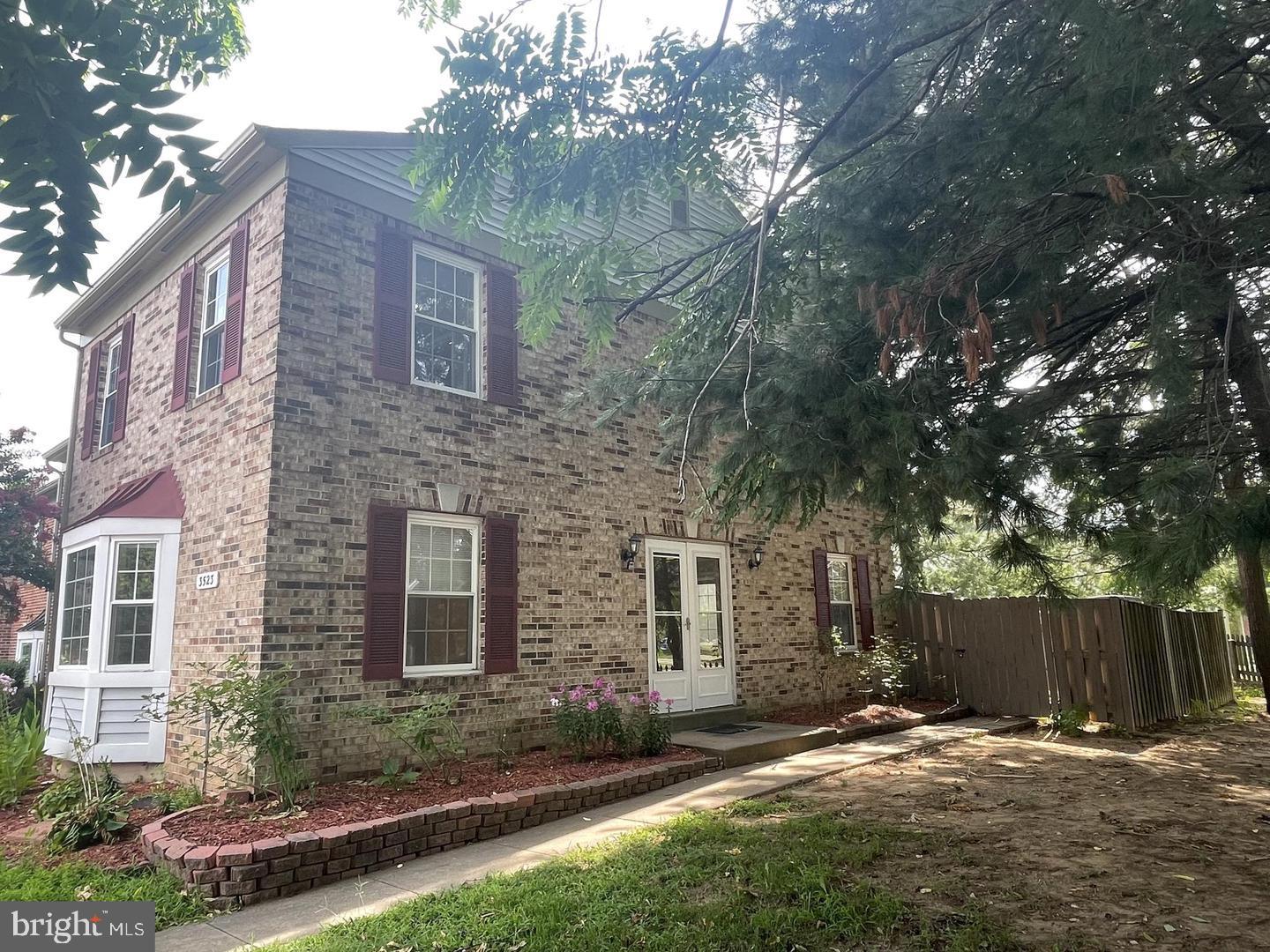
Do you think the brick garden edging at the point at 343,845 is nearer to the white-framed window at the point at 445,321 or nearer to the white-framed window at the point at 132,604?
the white-framed window at the point at 132,604

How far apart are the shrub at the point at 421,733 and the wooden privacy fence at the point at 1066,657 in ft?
22.0

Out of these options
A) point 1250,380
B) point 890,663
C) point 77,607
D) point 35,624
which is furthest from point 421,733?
point 35,624

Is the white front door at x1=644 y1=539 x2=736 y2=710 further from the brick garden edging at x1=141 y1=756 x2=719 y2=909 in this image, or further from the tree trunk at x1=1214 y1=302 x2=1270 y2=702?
the tree trunk at x1=1214 y1=302 x2=1270 y2=702

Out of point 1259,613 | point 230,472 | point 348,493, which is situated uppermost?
point 230,472

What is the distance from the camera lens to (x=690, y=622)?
10.9 metres

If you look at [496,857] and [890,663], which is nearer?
[496,857]

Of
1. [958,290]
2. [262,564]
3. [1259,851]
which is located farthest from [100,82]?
[1259,851]

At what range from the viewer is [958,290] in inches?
197

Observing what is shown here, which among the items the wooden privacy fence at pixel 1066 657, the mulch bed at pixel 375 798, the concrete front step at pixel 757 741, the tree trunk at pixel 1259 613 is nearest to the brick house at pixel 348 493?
the mulch bed at pixel 375 798

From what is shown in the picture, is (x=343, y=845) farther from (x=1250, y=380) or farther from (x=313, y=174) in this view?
(x=1250, y=380)

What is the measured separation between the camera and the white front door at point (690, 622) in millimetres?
10516

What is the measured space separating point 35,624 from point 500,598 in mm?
14477

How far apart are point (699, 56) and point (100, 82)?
3.41 meters

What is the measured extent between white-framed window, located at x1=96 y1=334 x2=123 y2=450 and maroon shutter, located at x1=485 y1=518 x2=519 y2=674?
618cm
